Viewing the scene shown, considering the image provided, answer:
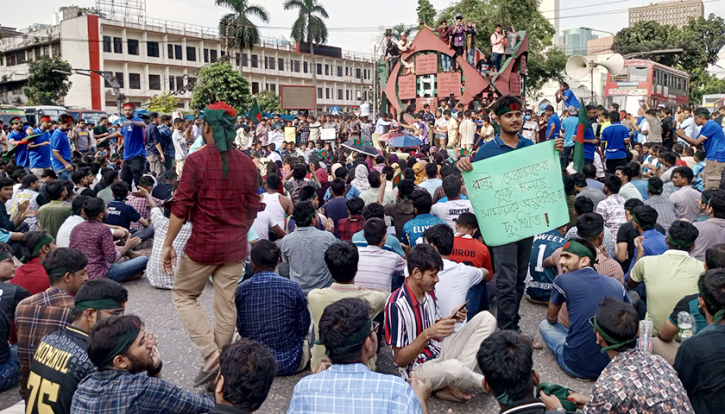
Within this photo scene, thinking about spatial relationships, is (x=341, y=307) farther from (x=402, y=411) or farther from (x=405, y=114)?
(x=405, y=114)

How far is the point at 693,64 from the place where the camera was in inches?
1935

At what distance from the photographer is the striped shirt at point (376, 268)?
4.98 m

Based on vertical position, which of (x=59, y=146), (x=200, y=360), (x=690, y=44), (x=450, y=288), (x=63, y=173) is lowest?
(x=200, y=360)

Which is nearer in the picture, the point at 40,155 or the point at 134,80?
the point at 40,155

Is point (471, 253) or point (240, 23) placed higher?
point (240, 23)

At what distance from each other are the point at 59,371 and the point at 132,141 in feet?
30.5

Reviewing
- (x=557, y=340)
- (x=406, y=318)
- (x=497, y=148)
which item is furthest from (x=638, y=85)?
(x=406, y=318)

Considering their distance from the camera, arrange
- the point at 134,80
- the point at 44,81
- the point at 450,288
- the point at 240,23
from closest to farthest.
A: the point at 450,288
the point at 44,81
the point at 240,23
the point at 134,80

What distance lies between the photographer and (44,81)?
43.1 meters

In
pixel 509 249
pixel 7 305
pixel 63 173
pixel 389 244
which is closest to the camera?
pixel 7 305

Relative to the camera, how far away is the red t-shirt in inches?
201

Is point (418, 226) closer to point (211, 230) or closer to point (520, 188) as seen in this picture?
point (520, 188)

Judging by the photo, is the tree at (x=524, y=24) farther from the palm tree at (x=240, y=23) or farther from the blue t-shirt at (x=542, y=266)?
the blue t-shirt at (x=542, y=266)

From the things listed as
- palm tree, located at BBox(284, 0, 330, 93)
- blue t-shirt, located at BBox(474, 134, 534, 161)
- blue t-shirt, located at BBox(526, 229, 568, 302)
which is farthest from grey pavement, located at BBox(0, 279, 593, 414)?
palm tree, located at BBox(284, 0, 330, 93)
